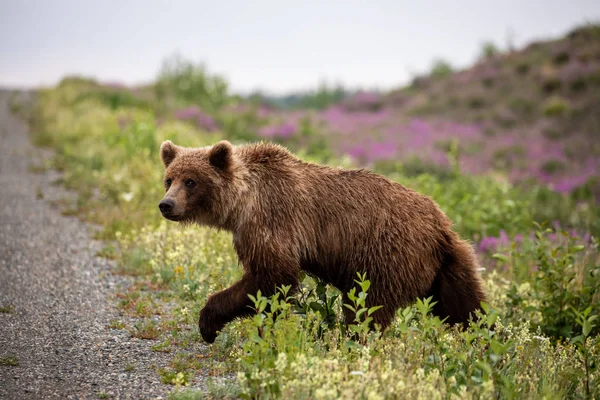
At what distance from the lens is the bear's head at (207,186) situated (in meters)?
4.79

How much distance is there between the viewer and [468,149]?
20469mm

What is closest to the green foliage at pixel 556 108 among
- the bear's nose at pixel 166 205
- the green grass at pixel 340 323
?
the green grass at pixel 340 323

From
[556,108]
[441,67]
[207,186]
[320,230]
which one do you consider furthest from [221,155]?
[441,67]

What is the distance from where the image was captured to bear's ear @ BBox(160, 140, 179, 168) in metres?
5.14

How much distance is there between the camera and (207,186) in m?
4.84

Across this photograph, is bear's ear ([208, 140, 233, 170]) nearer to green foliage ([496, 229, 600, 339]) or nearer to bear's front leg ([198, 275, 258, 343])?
bear's front leg ([198, 275, 258, 343])

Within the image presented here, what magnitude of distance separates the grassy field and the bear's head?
2.91 feet

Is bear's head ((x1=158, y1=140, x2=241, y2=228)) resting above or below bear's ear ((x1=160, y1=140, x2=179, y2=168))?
below

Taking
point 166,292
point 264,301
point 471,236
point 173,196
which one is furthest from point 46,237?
point 471,236

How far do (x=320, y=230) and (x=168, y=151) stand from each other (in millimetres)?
1582

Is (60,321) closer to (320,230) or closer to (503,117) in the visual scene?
(320,230)

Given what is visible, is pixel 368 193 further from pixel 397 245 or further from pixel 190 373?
pixel 190 373

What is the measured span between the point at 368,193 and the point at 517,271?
3.75 meters

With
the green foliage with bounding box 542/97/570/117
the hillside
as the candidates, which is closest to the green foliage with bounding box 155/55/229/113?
the hillside
